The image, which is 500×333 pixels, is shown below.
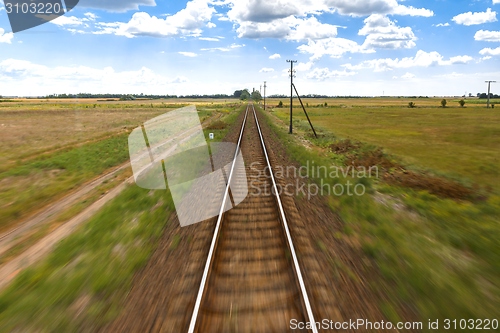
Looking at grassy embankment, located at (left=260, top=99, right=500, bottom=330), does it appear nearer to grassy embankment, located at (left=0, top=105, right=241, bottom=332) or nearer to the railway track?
the railway track

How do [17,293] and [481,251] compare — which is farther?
[481,251]

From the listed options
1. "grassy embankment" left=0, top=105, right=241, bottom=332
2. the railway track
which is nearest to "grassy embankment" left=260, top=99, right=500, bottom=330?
the railway track

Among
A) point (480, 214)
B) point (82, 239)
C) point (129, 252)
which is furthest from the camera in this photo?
point (480, 214)

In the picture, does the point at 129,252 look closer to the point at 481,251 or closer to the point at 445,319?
the point at 445,319

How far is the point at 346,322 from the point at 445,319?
1787 millimetres

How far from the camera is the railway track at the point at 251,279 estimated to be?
4457 millimetres

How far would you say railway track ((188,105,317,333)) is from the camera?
A: 446 centimetres

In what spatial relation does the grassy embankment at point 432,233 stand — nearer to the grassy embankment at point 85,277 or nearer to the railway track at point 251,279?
Answer: the railway track at point 251,279

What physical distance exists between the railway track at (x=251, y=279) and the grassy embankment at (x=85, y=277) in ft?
5.48

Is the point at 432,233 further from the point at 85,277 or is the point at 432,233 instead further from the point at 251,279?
the point at 85,277

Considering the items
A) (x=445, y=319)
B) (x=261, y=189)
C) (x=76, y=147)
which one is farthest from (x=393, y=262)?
(x=76, y=147)

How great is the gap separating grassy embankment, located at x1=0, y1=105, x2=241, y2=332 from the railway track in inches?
65.8

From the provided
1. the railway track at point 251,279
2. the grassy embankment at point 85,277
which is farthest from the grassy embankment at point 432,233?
the grassy embankment at point 85,277

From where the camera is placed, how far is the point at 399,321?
15.3ft
